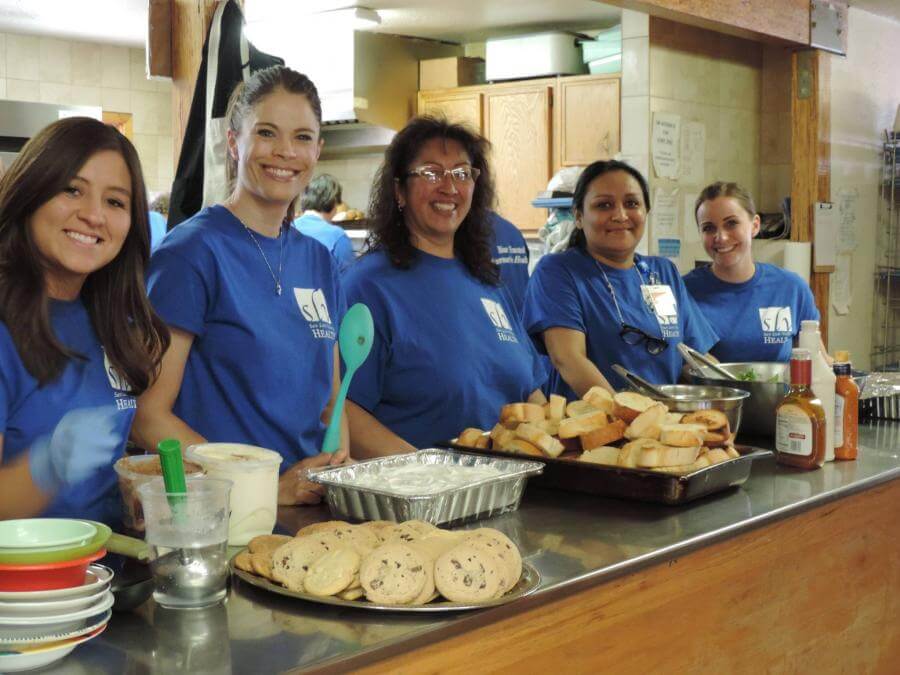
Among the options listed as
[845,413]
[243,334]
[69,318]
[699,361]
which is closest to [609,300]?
[699,361]

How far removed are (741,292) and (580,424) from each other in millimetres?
1778

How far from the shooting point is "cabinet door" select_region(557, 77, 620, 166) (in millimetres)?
6246

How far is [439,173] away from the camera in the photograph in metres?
2.68

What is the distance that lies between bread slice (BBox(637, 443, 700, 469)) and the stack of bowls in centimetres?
102

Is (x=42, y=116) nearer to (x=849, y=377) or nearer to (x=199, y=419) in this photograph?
(x=199, y=419)

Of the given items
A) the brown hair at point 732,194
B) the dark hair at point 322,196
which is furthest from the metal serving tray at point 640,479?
the dark hair at point 322,196

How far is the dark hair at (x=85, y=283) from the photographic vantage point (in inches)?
65.2

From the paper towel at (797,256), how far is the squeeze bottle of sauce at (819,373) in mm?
3210

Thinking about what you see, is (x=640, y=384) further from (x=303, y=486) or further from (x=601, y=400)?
(x=303, y=486)

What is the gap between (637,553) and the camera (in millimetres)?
1638

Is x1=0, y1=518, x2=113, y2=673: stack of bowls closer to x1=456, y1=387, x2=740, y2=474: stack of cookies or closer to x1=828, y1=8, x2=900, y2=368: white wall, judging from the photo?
x1=456, y1=387, x2=740, y2=474: stack of cookies

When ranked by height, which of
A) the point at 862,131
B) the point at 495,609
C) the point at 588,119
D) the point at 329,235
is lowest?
the point at 495,609

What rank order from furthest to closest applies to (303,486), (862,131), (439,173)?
1. (862,131)
2. (439,173)
3. (303,486)

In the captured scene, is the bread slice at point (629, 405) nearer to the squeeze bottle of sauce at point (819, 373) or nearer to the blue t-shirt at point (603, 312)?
the squeeze bottle of sauce at point (819, 373)
